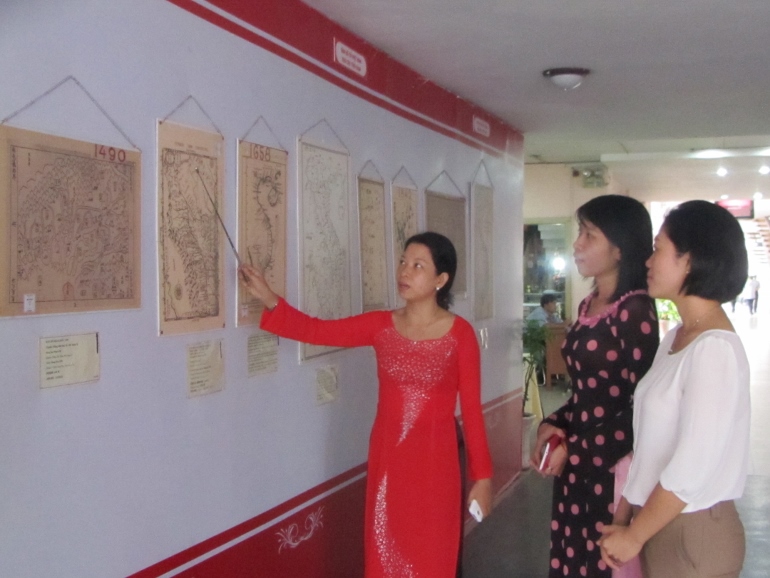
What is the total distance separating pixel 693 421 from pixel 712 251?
40 cm

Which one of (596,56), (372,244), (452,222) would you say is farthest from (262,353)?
(596,56)

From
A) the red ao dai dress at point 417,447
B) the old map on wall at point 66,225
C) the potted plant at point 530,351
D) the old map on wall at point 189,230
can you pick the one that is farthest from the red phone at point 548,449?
the potted plant at point 530,351

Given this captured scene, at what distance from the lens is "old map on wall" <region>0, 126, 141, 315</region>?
62.6 inches

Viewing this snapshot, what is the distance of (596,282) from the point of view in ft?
8.22

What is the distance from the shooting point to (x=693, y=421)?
1.67 m

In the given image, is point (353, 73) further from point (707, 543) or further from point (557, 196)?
point (557, 196)

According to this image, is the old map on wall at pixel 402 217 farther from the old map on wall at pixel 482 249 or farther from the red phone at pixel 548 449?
the red phone at pixel 548 449

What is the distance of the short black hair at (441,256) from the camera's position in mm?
2535

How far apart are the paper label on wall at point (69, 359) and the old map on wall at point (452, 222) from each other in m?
2.23

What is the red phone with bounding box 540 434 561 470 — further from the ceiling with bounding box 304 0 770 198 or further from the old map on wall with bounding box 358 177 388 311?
the ceiling with bounding box 304 0 770 198

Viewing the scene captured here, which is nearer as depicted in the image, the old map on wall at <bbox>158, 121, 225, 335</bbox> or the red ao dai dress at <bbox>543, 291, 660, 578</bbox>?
the old map on wall at <bbox>158, 121, 225, 335</bbox>

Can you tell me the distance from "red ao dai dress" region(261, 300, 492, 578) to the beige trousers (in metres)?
0.80

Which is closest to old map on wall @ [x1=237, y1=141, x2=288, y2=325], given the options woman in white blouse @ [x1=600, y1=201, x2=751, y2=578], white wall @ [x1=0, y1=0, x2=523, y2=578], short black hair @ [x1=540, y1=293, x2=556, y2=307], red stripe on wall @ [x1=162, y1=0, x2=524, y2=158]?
white wall @ [x1=0, y1=0, x2=523, y2=578]

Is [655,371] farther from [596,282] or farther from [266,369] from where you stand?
[266,369]
